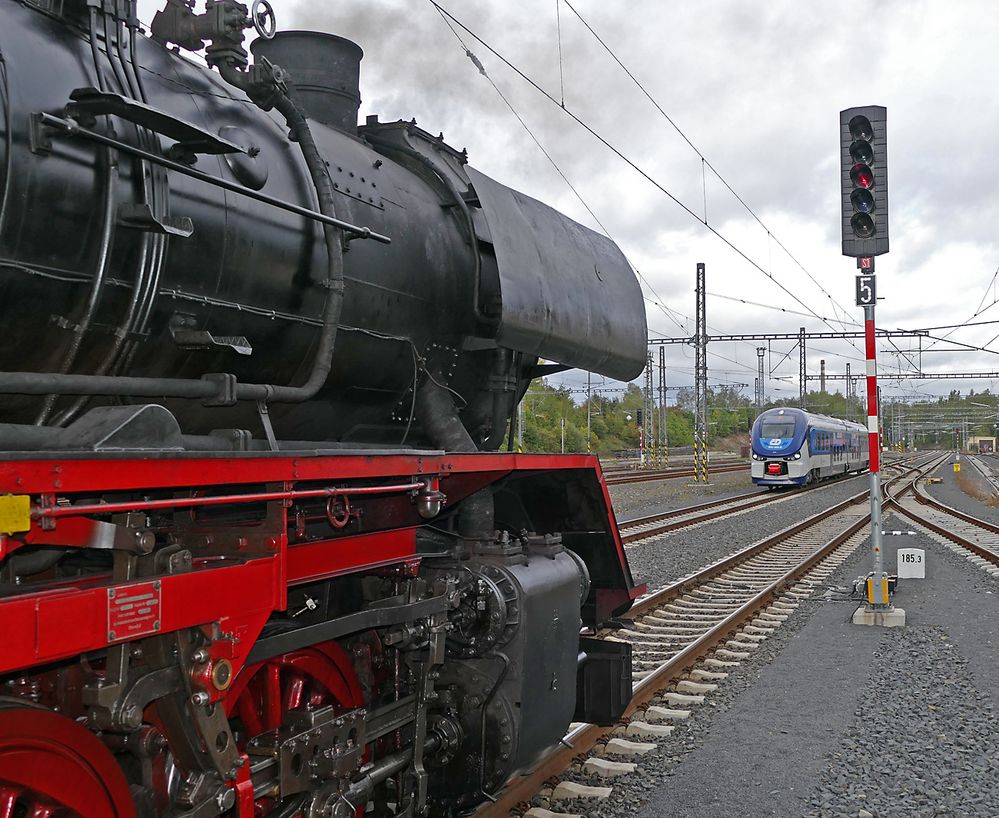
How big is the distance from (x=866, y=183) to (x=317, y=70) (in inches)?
263

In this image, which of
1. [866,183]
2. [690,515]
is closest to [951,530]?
[690,515]

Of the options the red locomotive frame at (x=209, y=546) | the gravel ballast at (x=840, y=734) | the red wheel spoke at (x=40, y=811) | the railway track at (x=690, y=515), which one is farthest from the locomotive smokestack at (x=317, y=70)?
the railway track at (x=690, y=515)

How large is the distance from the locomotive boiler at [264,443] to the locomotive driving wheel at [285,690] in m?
0.02

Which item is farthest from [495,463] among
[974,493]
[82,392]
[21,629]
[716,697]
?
[974,493]

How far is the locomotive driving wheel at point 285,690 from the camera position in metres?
3.17

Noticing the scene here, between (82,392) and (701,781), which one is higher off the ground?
(82,392)

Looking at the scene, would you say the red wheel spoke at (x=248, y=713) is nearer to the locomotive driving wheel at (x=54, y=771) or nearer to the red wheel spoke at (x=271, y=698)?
the red wheel spoke at (x=271, y=698)

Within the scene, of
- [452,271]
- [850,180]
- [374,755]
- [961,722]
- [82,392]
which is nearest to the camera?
[82,392]

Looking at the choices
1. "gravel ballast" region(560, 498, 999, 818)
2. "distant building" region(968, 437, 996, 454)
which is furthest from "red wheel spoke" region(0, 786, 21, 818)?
"distant building" region(968, 437, 996, 454)

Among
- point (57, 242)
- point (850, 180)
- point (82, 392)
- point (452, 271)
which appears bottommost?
point (82, 392)

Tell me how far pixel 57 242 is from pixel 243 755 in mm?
1606

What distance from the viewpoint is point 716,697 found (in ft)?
21.6

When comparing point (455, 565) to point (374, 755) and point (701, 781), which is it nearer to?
point (374, 755)

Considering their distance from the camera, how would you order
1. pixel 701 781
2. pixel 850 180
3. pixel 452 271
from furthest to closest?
1. pixel 850 180
2. pixel 701 781
3. pixel 452 271
